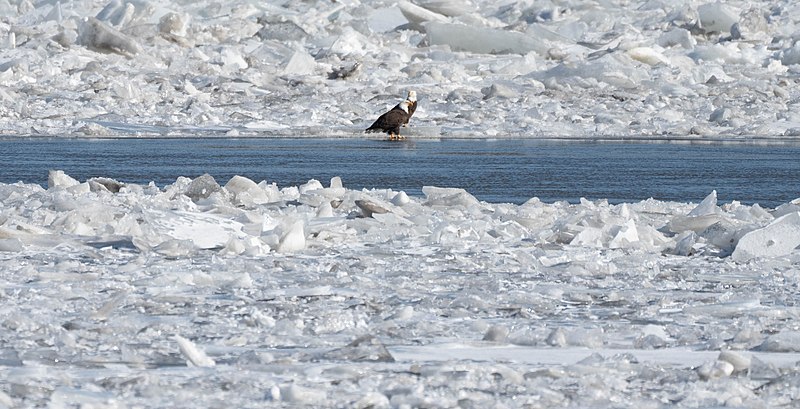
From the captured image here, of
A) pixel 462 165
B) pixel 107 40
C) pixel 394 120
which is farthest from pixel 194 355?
pixel 107 40

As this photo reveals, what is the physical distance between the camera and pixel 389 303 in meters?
5.72

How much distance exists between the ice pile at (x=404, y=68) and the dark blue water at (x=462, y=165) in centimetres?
256

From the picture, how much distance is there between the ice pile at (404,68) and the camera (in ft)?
74.4

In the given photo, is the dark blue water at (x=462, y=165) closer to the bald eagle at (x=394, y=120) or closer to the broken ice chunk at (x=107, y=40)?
the bald eagle at (x=394, y=120)

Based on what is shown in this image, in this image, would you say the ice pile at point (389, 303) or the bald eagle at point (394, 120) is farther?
the bald eagle at point (394, 120)

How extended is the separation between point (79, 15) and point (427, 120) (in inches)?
568

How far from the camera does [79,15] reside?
34688mm

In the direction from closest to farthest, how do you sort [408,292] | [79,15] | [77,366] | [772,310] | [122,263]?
[77,366] → [772,310] → [408,292] → [122,263] → [79,15]

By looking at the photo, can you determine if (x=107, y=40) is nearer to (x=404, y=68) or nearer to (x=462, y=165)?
(x=404, y=68)

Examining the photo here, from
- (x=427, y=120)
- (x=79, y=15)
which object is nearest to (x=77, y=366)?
(x=427, y=120)

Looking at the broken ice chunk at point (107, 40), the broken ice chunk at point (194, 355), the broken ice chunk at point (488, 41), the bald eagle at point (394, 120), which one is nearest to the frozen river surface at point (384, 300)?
the broken ice chunk at point (194, 355)

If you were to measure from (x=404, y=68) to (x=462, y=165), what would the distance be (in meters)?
13.0

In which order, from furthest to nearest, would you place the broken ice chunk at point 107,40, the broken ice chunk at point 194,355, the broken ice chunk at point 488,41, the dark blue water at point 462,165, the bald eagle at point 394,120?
the broken ice chunk at point 488,41 → the broken ice chunk at point 107,40 → the bald eagle at point 394,120 → the dark blue water at point 462,165 → the broken ice chunk at point 194,355

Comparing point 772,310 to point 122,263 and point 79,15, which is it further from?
point 79,15
